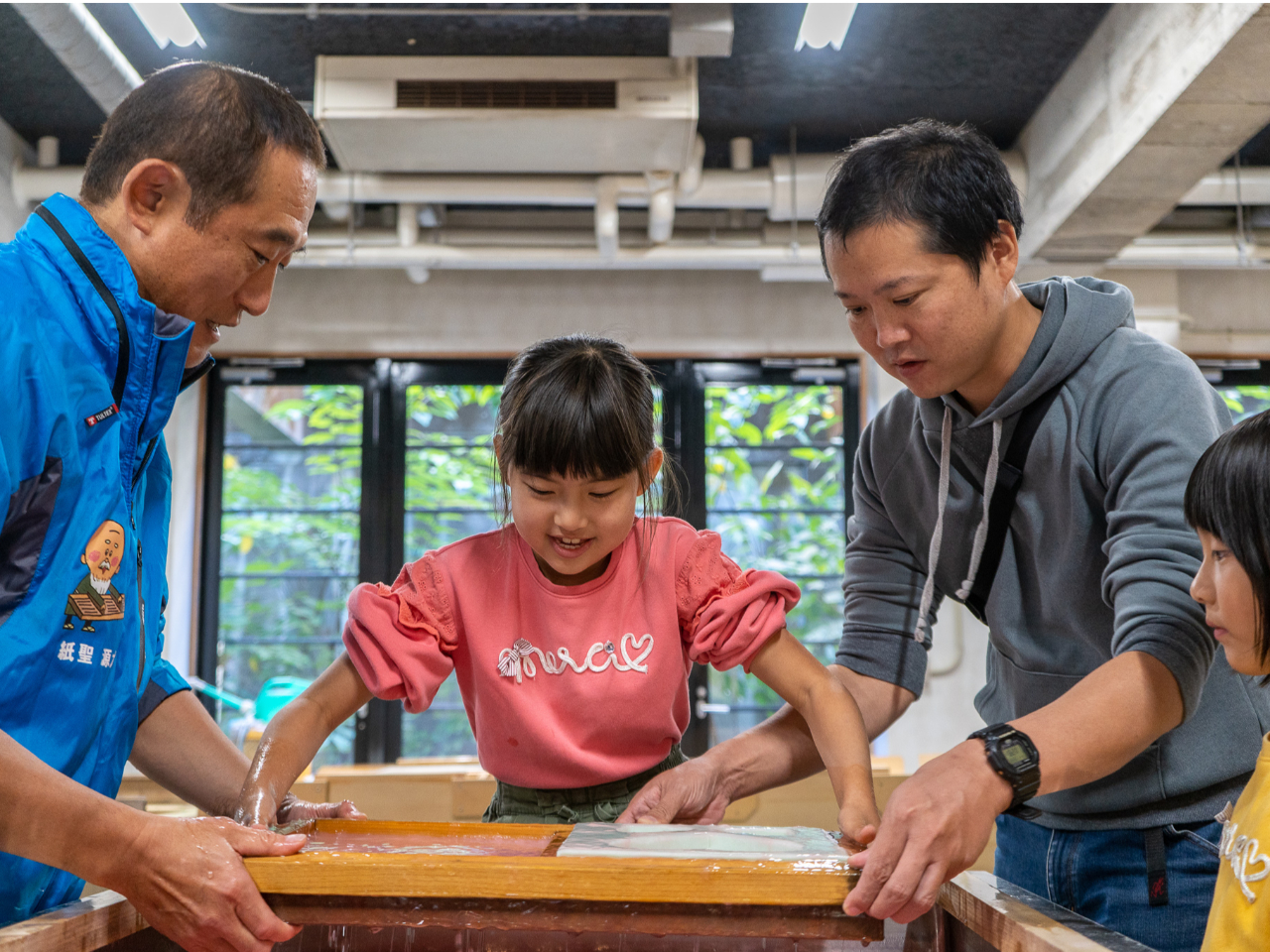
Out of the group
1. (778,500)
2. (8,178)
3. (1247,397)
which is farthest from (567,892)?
(1247,397)

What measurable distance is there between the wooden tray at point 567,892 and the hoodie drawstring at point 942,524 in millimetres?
561

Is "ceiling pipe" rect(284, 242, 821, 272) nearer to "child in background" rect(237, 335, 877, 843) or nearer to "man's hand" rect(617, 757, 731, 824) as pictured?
"child in background" rect(237, 335, 877, 843)

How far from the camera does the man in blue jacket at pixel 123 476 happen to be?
2.92 ft

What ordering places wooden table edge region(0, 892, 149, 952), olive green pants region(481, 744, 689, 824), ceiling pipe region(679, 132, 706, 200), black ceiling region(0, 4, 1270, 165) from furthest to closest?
1. ceiling pipe region(679, 132, 706, 200)
2. black ceiling region(0, 4, 1270, 165)
3. olive green pants region(481, 744, 689, 824)
4. wooden table edge region(0, 892, 149, 952)

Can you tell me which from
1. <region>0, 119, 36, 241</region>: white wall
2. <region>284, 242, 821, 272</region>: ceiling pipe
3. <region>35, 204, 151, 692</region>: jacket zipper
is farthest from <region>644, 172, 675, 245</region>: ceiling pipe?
<region>35, 204, 151, 692</region>: jacket zipper

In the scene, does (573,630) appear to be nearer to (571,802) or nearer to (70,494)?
(571,802)

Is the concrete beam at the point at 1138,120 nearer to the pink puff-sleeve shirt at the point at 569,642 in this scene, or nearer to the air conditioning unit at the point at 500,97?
the air conditioning unit at the point at 500,97

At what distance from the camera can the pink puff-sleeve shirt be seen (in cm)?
125

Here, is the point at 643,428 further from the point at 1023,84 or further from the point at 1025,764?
the point at 1023,84

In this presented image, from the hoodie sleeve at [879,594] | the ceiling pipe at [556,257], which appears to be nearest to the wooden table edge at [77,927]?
the hoodie sleeve at [879,594]

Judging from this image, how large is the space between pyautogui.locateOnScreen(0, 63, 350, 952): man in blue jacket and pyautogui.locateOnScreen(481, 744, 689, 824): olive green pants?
21cm

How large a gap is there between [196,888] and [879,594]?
38.7 inches

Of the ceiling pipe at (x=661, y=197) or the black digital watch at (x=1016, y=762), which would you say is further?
the ceiling pipe at (x=661, y=197)

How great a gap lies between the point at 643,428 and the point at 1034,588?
522mm
